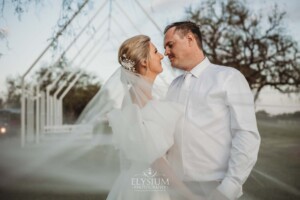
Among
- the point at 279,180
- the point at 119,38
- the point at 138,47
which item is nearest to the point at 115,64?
the point at 119,38

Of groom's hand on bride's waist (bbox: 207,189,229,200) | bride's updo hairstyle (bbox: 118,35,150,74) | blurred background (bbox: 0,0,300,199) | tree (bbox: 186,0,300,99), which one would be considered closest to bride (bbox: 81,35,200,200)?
bride's updo hairstyle (bbox: 118,35,150,74)

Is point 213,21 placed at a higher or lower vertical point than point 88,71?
higher

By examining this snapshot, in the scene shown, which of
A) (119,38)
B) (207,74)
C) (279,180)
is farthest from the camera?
(279,180)

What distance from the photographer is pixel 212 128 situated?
33.2 inches

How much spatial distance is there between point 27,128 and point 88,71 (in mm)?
410

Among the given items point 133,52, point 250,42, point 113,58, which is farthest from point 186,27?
point 250,42

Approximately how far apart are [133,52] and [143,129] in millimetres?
211

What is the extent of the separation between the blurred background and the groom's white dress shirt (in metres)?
0.44

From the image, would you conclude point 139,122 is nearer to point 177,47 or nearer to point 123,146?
point 123,146

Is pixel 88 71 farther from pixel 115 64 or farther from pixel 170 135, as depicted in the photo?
pixel 170 135

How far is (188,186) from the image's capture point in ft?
2.94

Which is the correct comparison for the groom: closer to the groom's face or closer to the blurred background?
the groom's face

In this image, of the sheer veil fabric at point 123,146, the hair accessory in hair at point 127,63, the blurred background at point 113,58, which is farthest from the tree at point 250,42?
the hair accessory in hair at point 127,63

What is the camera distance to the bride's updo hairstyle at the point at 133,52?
94 cm
